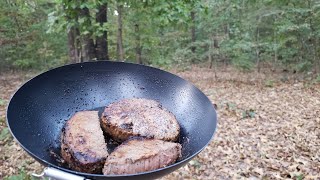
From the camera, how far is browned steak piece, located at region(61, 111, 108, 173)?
1304 mm

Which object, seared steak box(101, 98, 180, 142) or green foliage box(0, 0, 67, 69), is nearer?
seared steak box(101, 98, 180, 142)

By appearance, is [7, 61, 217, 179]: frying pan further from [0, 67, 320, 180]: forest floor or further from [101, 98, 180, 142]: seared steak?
[0, 67, 320, 180]: forest floor

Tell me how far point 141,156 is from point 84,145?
0.31 metres

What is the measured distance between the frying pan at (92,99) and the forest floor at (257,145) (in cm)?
143

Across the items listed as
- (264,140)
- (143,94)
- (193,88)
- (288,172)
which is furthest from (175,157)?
(264,140)

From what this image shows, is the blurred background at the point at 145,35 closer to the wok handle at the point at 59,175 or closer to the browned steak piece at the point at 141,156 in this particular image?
the browned steak piece at the point at 141,156

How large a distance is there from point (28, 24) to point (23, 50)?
109cm

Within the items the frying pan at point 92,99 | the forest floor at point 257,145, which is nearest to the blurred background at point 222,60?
the forest floor at point 257,145

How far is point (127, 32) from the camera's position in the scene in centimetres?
926

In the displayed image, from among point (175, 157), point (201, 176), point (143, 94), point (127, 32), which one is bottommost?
point (201, 176)

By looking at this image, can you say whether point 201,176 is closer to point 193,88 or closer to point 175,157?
point 193,88

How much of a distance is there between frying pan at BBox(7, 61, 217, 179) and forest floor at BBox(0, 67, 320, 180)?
1.43 meters

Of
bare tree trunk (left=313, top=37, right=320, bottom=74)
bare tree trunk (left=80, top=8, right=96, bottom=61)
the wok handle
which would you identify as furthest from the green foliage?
bare tree trunk (left=313, top=37, right=320, bottom=74)

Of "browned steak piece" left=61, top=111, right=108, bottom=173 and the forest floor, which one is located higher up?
"browned steak piece" left=61, top=111, right=108, bottom=173
